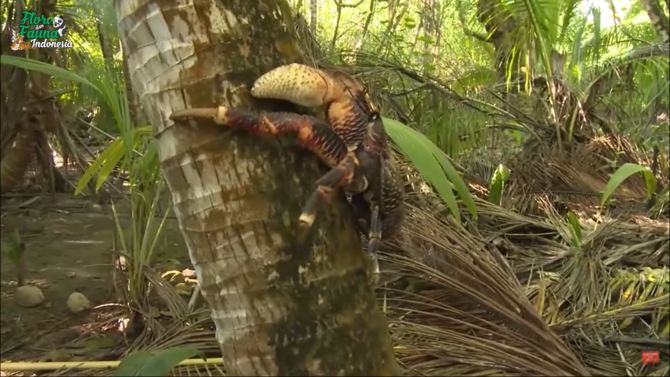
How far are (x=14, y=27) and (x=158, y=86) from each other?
4.59ft

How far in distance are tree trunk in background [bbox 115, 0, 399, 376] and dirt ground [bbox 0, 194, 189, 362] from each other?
2.23 feet

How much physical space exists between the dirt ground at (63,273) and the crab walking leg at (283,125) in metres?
0.81

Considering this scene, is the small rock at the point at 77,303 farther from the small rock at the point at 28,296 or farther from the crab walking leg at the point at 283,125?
the crab walking leg at the point at 283,125

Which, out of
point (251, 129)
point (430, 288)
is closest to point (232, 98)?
point (251, 129)

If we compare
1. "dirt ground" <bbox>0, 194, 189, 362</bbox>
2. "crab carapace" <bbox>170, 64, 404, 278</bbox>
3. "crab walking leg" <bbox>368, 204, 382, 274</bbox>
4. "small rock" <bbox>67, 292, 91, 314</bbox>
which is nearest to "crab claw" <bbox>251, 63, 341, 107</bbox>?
"crab carapace" <bbox>170, 64, 404, 278</bbox>

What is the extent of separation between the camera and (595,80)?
2803 millimetres

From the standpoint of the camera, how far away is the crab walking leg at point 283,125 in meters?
0.73

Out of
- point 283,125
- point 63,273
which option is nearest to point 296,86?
point 283,125

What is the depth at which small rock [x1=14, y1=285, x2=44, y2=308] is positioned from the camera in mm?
1481

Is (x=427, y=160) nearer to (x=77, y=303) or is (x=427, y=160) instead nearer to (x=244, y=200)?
(x=244, y=200)

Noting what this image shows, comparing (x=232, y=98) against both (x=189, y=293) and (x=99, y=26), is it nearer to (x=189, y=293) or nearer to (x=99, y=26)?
(x=189, y=293)

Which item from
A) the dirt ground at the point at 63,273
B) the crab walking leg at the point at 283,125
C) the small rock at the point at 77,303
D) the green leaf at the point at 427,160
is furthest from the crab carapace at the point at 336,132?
the small rock at the point at 77,303

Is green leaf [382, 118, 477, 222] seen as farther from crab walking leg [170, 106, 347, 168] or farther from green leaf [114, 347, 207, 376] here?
green leaf [114, 347, 207, 376]

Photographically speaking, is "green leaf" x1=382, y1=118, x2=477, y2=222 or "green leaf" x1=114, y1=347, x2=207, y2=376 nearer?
"green leaf" x1=114, y1=347, x2=207, y2=376
